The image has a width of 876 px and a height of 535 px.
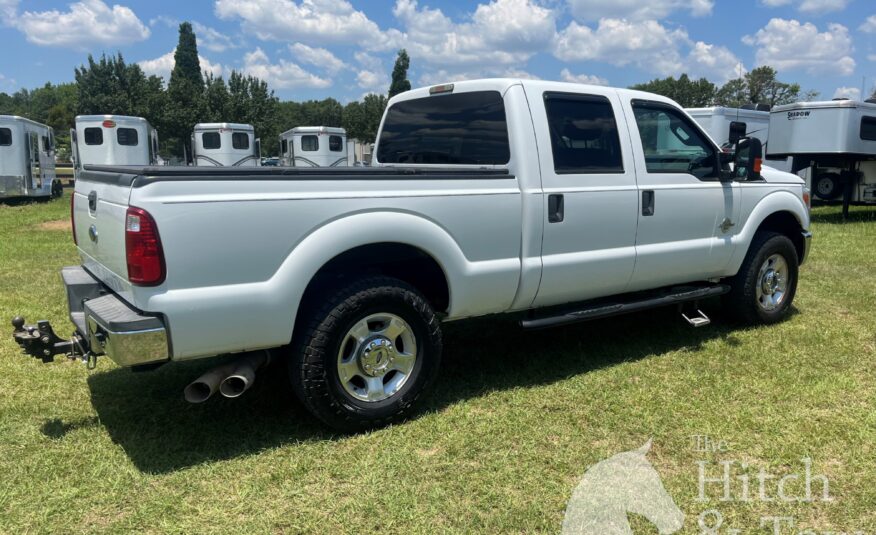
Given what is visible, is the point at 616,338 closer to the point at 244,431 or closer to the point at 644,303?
the point at 644,303

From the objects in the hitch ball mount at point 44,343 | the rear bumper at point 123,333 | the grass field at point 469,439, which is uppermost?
the rear bumper at point 123,333

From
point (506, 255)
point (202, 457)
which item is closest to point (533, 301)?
point (506, 255)

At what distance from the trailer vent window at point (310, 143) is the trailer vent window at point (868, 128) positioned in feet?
49.7

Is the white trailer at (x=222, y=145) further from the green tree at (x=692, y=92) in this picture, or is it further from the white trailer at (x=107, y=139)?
the green tree at (x=692, y=92)

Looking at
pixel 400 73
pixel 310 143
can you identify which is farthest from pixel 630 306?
pixel 400 73

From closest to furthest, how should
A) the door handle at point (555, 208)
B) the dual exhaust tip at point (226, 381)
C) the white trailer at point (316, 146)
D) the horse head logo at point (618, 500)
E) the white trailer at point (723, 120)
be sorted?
the horse head logo at point (618, 500) < the dual exhaust tip at point (226, 381) < the door handle at point (555, 208) < the white trailer at point (723, 120) < the white trailer at point (316, 146)

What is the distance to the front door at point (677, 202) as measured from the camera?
469 centimetres

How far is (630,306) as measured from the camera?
4.73 metres

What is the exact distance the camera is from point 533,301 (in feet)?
14.1

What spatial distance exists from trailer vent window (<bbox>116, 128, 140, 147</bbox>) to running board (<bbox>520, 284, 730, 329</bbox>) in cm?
1808

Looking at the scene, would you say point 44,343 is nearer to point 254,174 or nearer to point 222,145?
point 254,174

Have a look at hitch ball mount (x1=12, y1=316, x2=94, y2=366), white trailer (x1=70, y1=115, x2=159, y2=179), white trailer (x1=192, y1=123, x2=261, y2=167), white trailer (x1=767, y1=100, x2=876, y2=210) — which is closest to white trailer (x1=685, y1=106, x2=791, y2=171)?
white trailer (x1=767, y1=100, x2=876, y2=210)

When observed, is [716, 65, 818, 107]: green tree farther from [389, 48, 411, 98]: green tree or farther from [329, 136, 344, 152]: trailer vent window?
[329, 136, 344, 152]: trailer vent window

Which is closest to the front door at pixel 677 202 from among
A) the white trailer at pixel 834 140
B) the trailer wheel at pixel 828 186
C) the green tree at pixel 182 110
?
the white trailer at pixel 834 140
